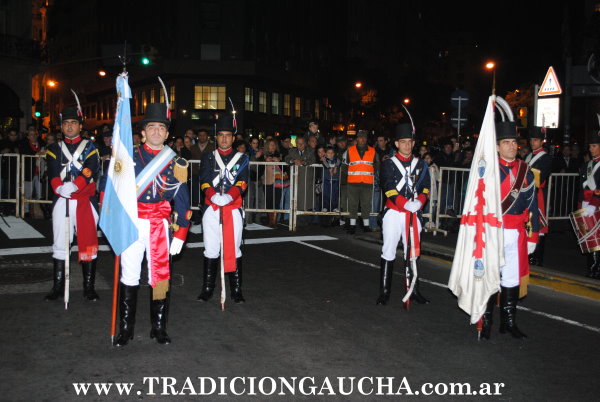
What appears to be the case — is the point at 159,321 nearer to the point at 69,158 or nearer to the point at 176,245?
the point at 176,245

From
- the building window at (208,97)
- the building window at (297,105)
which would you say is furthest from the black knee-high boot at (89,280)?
the building window at (297,105)

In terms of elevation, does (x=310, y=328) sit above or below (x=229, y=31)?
below

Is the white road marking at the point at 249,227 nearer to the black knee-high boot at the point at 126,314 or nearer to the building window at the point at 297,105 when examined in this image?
the black knee-high boot at the point at 126,314

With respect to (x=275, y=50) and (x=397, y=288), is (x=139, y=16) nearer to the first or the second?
(x=275, y=50)

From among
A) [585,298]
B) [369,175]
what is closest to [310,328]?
[585,298]

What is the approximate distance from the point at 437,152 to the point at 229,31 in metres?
Result: 38.1

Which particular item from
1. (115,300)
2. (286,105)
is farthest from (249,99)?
(115,300)

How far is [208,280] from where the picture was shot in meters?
7.57

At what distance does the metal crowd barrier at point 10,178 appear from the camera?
48.2ft

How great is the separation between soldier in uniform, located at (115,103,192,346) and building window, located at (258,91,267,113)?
47.0 meters

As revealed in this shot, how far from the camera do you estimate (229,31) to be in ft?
164

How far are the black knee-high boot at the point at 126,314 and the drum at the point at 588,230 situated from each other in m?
7.02

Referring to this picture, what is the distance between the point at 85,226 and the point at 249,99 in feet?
147

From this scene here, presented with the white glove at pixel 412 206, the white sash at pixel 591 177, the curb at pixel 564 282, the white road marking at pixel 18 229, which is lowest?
the curb at pixel 564 282
